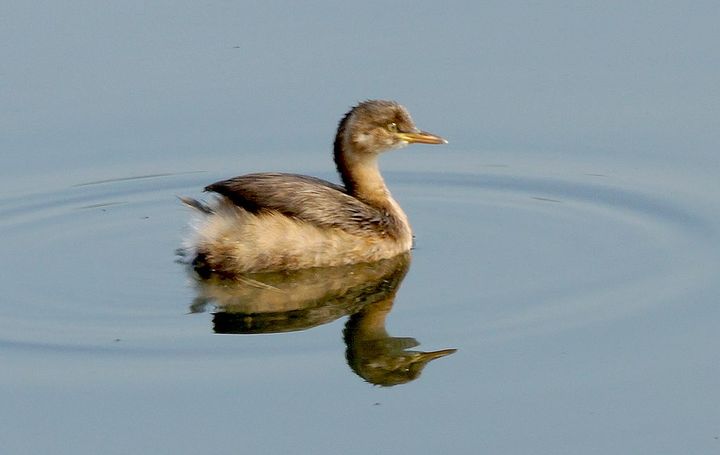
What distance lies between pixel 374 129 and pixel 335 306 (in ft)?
5.33

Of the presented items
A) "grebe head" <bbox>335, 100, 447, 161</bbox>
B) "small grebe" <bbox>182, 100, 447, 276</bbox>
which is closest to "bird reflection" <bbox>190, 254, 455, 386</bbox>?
"small grebe" <bbox>182, 100, 447, 276</bbox>

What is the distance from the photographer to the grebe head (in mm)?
11250

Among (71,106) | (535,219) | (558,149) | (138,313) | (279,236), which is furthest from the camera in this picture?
(71,106)

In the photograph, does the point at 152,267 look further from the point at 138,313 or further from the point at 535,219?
the point at 535,219

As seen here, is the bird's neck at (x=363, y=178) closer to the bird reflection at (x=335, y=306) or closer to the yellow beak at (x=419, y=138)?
the yellow beak at (x=419, y=138)

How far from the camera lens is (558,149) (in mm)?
12250

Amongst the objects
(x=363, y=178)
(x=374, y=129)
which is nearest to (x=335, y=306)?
(x=363, y=178)

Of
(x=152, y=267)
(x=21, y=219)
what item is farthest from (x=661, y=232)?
(x=21, y=219)

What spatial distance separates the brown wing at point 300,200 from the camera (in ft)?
34.4

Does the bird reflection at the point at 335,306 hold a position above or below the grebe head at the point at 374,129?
below

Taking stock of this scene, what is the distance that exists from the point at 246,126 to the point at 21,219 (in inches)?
80.9

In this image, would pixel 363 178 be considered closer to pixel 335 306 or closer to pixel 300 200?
pixel 300 200

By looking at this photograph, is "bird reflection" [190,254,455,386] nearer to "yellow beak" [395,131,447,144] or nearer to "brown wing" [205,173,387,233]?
"brown wing" [205,173,387,233]

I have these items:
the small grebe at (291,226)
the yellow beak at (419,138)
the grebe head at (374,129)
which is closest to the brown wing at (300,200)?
the small grebe at (291,226)
